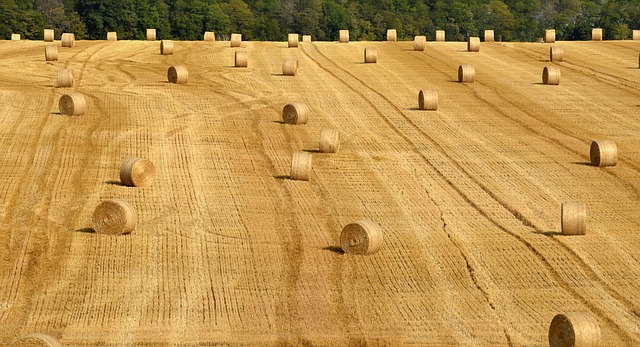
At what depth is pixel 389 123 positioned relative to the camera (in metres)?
35.4

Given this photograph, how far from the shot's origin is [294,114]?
112ft

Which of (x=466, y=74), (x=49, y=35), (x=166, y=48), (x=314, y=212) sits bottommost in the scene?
(x=314, y=212)

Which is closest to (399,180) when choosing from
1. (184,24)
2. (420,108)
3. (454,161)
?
(454,161)

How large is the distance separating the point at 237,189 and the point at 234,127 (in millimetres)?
7006

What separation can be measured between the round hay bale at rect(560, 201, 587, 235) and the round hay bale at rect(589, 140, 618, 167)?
5868mm

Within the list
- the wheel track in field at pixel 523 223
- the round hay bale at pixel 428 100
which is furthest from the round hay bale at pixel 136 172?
the round hay bale at pixel 428 100

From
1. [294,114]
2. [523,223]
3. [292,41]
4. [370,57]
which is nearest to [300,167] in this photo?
[523,223]

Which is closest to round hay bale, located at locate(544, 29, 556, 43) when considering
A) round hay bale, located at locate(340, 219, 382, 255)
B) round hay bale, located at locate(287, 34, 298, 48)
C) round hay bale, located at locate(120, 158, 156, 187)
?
round hay bale, located at locate(287, 34, 298, 48)

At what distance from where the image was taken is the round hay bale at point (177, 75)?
40.8m

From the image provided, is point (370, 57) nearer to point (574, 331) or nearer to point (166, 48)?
point (166, 48)

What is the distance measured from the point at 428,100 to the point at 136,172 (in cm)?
1235

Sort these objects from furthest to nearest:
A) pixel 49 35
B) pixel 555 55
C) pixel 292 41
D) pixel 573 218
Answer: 1. pixel 49 35
2. pixel 292 41
3. pixel 555 55
4. pixel 573 218

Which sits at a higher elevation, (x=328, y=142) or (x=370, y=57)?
(x=370, y=57)

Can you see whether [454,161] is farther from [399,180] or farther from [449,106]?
[449,106]
